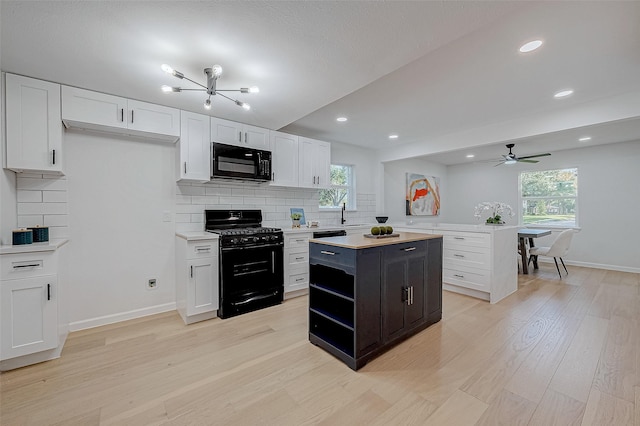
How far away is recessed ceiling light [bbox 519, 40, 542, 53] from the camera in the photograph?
2.06m

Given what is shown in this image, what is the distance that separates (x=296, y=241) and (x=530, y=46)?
306cm

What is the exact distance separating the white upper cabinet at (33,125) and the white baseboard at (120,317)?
1.54 m

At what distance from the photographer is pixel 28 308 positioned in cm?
204

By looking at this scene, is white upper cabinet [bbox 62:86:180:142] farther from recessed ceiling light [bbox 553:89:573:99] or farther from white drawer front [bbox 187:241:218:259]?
recessed ceiling light [bbox 553:89:573:99]

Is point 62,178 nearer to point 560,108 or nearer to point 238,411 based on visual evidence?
point 238,411

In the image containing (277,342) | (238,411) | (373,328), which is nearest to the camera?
(238,411)

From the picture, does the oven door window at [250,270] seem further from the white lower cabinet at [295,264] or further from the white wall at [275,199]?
the white wall at [275,199]

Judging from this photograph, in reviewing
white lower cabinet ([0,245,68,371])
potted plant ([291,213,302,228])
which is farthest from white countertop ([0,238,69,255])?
potted plant ([291,213,302,228])

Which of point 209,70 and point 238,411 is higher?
point 209,70

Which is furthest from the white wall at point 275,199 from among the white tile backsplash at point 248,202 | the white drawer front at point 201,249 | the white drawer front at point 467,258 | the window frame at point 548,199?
the window frame at point 548,199

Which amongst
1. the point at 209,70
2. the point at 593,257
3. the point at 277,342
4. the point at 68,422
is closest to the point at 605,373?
the point at 277,342

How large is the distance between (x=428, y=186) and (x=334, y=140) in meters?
3.31

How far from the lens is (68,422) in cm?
156

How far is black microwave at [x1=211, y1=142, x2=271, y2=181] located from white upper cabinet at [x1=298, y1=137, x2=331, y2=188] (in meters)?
0.65
